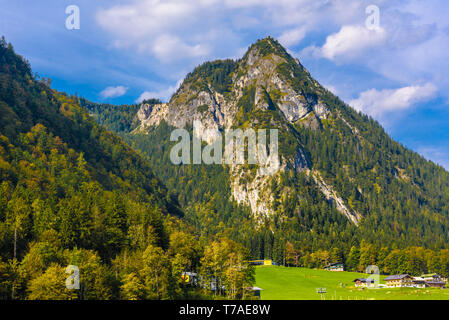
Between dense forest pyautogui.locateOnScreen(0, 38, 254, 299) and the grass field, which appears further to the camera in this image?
the grass field

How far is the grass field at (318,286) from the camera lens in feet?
361

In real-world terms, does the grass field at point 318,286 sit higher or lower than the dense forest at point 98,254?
lower

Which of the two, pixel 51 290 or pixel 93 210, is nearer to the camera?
pixel 51 290

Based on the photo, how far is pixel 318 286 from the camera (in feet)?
460

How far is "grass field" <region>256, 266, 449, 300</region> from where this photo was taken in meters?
110

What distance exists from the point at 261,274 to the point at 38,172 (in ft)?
299

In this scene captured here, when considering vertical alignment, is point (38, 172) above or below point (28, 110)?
below

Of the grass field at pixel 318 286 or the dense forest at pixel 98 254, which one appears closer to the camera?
the dense forest at pixel 98 254

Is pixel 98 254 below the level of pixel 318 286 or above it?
above

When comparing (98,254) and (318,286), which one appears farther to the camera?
(318,286)

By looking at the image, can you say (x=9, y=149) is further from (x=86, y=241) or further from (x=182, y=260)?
(x=182, y=260)

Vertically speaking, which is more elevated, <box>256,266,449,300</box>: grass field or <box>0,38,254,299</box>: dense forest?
<box>0,38,254,299</box>: dense forest

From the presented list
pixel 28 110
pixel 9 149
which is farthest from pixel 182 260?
pixel 28 110

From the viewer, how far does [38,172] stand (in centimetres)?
14300
